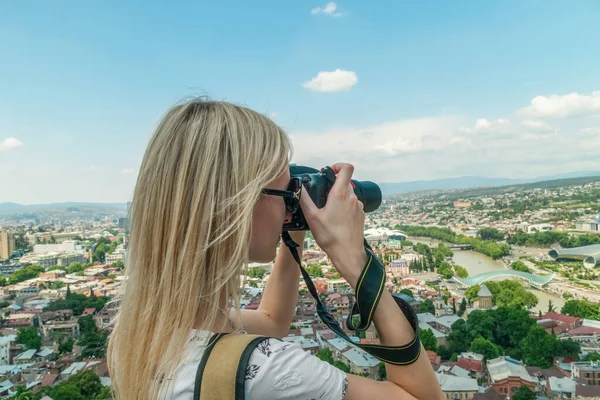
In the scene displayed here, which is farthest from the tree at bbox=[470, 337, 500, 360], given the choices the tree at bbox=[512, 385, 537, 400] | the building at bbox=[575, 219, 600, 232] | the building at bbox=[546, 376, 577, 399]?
the building at bbox=[575, 219, 600, 232]

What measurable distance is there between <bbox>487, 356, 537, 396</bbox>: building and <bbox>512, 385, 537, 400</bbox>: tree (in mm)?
47

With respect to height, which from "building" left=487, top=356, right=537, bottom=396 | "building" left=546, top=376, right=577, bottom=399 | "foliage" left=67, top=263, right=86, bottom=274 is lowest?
"building" left=487, top=356, right=537, bottom=396

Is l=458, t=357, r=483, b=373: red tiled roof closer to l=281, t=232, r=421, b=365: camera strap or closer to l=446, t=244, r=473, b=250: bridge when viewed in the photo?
l=281, t=232, r=421, b=365: camera strap

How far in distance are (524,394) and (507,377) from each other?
0.98 ft

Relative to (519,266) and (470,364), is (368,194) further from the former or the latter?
(519,266)

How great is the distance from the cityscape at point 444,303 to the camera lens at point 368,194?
0.31 feet

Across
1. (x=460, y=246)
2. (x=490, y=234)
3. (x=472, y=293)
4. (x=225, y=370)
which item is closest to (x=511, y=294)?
(x=472, y=293)

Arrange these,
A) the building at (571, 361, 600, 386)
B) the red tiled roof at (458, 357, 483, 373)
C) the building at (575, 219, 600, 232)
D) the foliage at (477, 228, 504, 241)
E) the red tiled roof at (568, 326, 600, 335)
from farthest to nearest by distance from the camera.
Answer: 1. the foliage at (477, 228, 504, 241)
2. the building at (575, 219, 600, 232)
3. the red tiled roof at (568, 326, 600, 335)
4. the red tiled roof at (458, 357, 483, 373)
5. the building at (571, 361, 600, 386)

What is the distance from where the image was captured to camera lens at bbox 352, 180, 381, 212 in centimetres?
48

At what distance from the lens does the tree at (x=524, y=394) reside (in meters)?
3.29

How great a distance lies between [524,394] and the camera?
10.9 feet

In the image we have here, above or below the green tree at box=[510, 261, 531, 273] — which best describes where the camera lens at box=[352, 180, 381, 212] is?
above

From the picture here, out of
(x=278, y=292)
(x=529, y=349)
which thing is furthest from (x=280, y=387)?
(x=529, y=349)

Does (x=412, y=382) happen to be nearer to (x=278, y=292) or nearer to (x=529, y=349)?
(x=278, y=292)
